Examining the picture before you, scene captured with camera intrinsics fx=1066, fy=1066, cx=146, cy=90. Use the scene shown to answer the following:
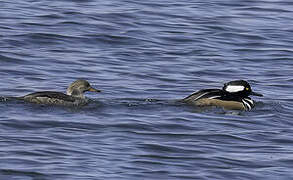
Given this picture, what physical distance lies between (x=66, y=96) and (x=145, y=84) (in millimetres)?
2403

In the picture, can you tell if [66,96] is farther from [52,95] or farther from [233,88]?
[233,88]

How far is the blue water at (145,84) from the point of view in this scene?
11430mm

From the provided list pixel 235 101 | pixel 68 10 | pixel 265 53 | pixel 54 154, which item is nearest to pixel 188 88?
pixel 235 101

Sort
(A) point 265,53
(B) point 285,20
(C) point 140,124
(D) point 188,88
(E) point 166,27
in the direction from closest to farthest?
(C) point 140,124, (D) point 188,88, (A) point 265,53, (E) point 166,27, (B) point 285,20

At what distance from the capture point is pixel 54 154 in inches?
452

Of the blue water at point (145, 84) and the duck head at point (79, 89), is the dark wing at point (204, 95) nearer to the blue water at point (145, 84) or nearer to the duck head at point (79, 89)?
the blue water at point (145, 84)

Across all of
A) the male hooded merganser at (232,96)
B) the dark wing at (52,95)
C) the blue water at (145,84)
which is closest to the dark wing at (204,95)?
the male hooded merganser at (232,96)

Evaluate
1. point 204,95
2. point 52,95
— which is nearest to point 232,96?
point 204,95

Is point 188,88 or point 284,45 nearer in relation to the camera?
point 188,88

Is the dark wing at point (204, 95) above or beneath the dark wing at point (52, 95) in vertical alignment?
beneath

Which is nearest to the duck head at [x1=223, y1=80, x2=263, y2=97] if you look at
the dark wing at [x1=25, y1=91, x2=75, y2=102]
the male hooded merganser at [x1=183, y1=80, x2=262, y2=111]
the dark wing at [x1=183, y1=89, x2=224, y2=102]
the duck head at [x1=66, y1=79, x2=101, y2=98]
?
the male hooded merganser at [x1=183, y1=80, x2=262, y2=111]

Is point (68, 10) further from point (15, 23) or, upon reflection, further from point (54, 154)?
point (54, 154)

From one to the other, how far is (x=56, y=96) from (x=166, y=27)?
8389mm

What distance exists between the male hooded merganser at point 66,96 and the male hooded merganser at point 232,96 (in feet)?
5.65
